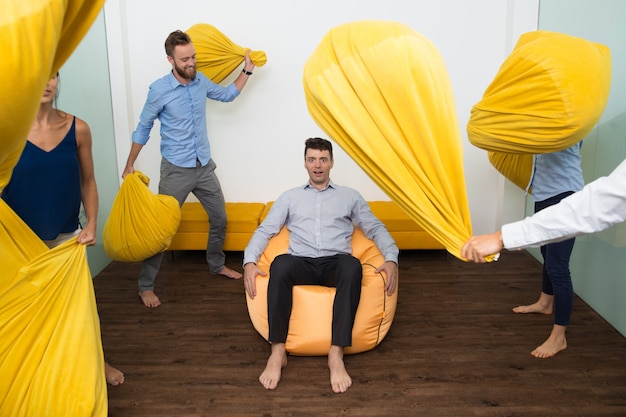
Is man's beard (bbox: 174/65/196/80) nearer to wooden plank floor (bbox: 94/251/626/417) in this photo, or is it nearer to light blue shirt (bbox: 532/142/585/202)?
wooden plank floor (bbox: 94/251/626/417)

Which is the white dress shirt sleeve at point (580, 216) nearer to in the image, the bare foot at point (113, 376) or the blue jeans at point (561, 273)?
the blue jeans at point (561, 273)


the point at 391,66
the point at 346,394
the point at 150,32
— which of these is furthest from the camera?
the point at 150,32

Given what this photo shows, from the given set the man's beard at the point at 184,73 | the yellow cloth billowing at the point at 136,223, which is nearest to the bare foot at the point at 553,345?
the yellow cloth billowing at the point at 136,223

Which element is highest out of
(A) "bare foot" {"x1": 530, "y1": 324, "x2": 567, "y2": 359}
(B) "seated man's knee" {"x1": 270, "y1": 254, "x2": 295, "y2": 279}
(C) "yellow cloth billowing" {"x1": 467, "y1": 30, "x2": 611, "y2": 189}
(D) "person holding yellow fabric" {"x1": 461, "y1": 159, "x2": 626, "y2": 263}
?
(C) "yellow cloth billowing" {"x1": 467, "y1": 30, "x2": 611, "y2": 189}

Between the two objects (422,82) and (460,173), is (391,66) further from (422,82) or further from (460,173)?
(460,173)

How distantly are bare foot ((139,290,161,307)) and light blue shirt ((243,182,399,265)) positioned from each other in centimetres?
87

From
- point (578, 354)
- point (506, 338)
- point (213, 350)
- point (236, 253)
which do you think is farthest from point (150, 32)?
point (578, 354)

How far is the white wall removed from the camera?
4.12m

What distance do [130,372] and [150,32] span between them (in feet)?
8.80

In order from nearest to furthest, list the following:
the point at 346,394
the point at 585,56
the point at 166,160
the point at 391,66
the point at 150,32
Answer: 1. the point at 391,66
2. the point at 585,56
3. the point at 346,394
4. the point at 166,160
5. the point at 150,32

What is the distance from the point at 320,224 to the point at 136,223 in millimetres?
1027

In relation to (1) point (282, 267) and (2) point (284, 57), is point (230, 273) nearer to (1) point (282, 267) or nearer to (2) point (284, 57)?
(1) point (282, 267)

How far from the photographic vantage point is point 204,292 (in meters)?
3.48

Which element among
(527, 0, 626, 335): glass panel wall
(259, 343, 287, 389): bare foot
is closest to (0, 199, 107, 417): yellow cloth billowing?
(259, 343, 287, 389): bare foot
